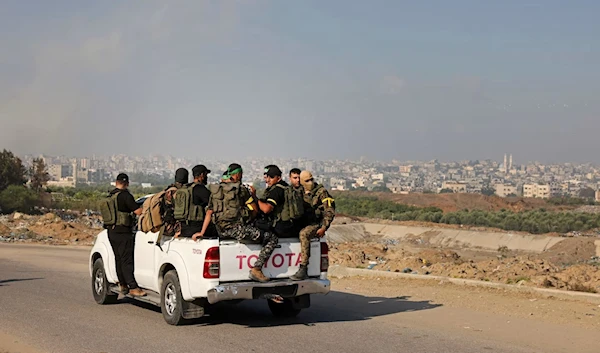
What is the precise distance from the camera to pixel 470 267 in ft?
68.2

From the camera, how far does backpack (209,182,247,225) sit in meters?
10.8

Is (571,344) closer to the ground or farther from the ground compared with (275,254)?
closer to the ground

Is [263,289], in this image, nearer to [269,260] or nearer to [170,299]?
[269,260]

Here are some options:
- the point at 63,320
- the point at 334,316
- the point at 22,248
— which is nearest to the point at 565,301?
the point at 334,316

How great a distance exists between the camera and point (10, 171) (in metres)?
65.8

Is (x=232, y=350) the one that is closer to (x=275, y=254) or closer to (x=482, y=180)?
(x=275, y=254)

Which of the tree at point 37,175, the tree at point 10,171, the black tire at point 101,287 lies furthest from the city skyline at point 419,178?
the black tire at point 101,287

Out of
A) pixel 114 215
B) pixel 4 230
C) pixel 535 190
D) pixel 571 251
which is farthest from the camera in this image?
pixel 535 190

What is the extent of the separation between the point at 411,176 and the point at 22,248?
486 ft

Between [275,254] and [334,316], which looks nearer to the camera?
[275,254]

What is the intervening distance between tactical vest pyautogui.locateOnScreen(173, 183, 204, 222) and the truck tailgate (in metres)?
0.67

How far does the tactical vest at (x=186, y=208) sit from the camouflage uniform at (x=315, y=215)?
148cm

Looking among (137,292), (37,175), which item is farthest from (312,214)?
(37,175)

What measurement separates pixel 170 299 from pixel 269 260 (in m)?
1.57
